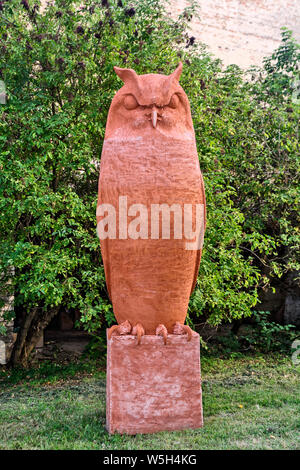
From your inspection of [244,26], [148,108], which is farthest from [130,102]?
[244,26]

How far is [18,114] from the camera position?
16.1 ft

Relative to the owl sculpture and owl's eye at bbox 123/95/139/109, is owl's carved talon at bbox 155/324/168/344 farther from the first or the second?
owl's eye at bbox 123/95/139/109

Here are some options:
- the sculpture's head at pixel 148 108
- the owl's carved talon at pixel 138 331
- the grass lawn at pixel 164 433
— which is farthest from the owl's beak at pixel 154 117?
the grass lawn at pixel 164 433

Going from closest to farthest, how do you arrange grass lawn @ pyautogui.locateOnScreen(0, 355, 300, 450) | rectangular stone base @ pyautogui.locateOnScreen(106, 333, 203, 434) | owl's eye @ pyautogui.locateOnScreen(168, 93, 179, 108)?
1. grass lawn @ pyautogui.locateOnScreen(0, 355, 300, 450)
2. rectangular stone base @ pyautogui.locateOnScreen(106, 333, 203, 434)
3. owl's eye @ pyautogui.locateOnScreen(168, 93, 179, 108)

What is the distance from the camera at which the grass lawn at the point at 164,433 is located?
292 centimetres

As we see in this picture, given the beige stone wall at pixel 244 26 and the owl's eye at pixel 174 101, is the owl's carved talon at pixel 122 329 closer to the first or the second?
the owl's eye at pixel 174 101

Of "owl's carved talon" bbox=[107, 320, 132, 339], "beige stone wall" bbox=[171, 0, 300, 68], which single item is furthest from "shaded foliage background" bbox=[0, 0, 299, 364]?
"beige stone wall" bbox=[171, 0, 300, 68]

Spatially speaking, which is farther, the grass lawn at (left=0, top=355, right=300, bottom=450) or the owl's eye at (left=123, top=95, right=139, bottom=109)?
the owl's eye at (left=123, top=95, right=139, bottom=109)

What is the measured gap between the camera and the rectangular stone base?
3.04m

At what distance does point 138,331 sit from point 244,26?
30.0ft

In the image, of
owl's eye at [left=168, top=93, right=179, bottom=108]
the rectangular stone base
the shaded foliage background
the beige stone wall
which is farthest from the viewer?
the beige stone wall

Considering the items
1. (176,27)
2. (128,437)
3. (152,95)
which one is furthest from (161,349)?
(176,27)

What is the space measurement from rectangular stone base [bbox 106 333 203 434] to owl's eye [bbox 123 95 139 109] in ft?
5.51

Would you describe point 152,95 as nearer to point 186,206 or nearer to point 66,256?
point 186,206
